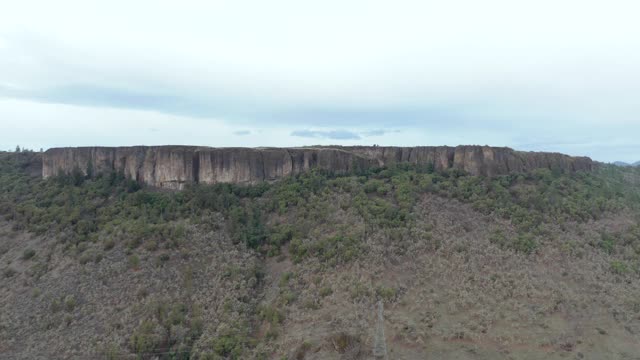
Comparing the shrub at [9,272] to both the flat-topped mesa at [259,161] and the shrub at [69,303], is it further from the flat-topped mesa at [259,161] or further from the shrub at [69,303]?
the flat-topped mesa at [259,161]

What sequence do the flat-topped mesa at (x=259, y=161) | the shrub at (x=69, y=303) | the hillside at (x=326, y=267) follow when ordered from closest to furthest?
the hillside at (x=326, y=267) < the shrub at (x=69, y=303) < the flat-topped mesa at (x=259, y=161)

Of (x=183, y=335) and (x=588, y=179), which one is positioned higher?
(x=588, y=179)

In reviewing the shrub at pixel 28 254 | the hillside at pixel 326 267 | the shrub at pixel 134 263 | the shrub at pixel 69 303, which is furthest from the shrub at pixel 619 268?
the shrub at pixel 28 254

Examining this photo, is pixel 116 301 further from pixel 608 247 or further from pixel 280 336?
pixel 608 247

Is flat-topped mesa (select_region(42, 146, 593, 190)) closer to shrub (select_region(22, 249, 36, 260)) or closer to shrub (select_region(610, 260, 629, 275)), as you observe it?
shrub (select_region(22, 249, 36, 260))

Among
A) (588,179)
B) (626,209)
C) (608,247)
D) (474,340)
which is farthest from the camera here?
(588,179)

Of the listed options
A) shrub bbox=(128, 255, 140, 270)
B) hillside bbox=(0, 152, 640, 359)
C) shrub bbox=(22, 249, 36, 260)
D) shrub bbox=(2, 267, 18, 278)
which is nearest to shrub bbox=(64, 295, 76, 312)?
hillside bbox=(0, 152, 640, 359)

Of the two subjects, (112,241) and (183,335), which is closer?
(183,335)

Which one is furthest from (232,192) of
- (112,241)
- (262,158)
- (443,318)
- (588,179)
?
(588,179)
